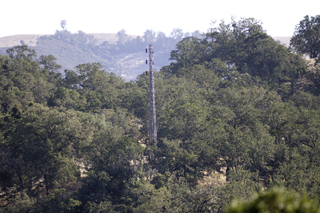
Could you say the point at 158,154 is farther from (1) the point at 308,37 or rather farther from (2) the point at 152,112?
(1) the point at 308,37

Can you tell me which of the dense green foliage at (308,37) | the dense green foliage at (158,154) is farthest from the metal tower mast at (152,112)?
the dense green foliage at (308,37)

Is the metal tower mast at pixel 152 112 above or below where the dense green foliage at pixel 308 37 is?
below

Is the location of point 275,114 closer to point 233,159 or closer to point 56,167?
point 233,159

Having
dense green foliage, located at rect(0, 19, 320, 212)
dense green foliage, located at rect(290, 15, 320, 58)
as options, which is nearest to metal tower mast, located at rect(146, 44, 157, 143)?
dense green foliage, located at rect(0, 19, 320, 212)

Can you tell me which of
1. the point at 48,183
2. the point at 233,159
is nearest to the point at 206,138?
the point at 233,159

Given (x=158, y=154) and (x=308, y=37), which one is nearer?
(x=158, y=154)

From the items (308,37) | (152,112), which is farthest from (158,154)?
(308,37)

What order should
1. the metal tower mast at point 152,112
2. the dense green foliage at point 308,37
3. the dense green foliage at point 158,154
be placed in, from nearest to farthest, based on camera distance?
the dense green foliage at point 158,154 → the metal tower mast at point 152,112 → the dense green foliage at point 308,37

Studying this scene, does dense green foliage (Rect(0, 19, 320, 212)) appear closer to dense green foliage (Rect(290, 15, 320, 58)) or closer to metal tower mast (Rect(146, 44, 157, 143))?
metal tower mast (Rect(146, 44, 157, 143))

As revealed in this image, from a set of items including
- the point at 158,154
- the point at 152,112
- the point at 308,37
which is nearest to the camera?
the point at 158,154

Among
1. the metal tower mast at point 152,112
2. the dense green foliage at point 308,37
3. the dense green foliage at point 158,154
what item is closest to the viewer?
the dense green foliage at point 158,154

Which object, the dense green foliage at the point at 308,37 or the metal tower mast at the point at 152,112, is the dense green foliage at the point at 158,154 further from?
the dense green foliage at the point at 308,37

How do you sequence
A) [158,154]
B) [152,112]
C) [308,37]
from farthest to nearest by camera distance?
[308,37] < [152,112] < [158,154]

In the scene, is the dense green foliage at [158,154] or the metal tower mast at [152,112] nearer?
the dense green foliage at [158,154]
